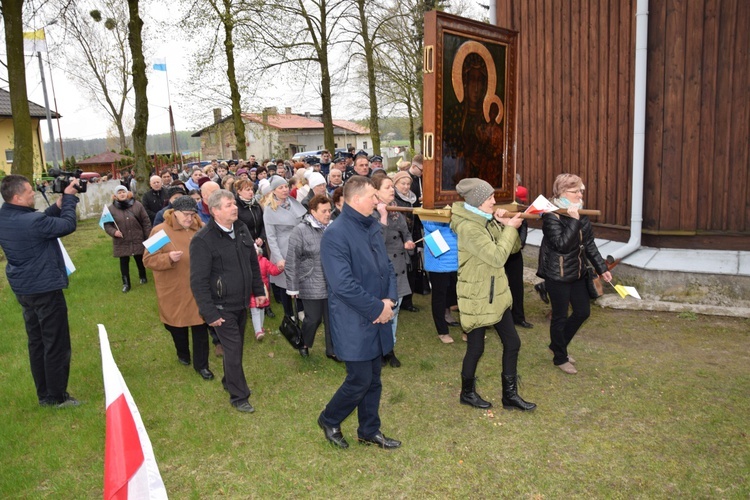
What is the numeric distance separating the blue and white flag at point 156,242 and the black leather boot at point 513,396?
3.34m

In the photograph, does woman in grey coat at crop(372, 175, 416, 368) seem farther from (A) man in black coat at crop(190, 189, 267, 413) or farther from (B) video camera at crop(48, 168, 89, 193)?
(B) video camera at crop(48, 168, 89, 193)

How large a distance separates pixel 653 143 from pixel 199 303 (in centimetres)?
644

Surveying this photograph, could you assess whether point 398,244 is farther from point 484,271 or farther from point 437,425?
point 437,425

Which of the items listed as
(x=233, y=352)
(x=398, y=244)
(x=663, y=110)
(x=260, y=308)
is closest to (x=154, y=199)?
(x=260, y=308)

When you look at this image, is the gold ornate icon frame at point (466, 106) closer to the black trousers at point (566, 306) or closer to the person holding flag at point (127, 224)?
the black trousers at point (566, 306)

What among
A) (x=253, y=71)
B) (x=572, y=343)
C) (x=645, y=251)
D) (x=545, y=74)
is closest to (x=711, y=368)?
(x=572, y=343)

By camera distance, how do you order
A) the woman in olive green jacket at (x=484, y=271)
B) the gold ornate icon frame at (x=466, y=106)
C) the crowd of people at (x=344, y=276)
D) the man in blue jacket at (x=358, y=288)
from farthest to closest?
the gold ornate icon frame at (x=466, y=106), the woman in olive green jacket at (x=484, y=271), the crowd of people at (x=344, y=276), the man in blue jacket at (x=358, y=288)

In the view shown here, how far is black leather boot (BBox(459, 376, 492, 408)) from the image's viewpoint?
191 inches

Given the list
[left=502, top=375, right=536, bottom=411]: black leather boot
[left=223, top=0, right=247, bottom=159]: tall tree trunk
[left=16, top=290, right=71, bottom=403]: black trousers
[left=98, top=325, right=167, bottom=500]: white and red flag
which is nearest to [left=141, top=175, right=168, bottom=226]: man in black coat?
[left=16, top=290, right=71, bottom=403]: black trousers

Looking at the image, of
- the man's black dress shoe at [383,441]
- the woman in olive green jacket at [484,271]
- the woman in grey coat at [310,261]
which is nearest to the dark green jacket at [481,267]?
the woman in olive green jacket at [484,271]

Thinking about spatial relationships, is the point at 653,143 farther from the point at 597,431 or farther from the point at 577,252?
the point at 597,431

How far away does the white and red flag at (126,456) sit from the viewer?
2016mm

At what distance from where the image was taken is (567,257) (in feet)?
16.8

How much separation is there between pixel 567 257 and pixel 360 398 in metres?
2.31
